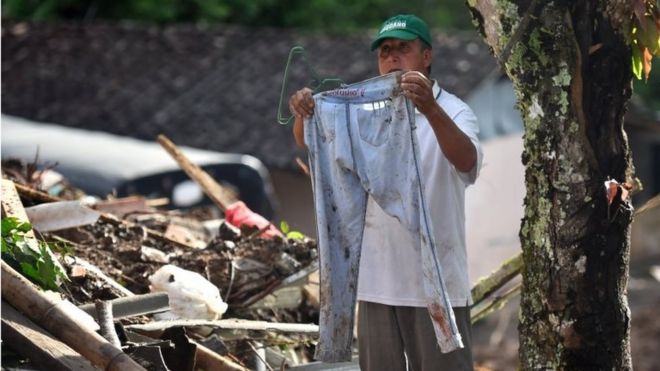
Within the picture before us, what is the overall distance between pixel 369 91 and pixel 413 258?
0.68 metres

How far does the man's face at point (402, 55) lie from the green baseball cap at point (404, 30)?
31mm

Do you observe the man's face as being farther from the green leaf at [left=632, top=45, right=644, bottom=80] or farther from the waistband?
the green leaf at [left=632, top=45, right=644, bottom=80]

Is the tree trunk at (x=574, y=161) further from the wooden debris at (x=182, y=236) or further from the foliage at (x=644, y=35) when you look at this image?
the wooden debris at (x=182, y=236)

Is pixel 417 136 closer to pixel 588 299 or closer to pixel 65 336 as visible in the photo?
pixel 588 299

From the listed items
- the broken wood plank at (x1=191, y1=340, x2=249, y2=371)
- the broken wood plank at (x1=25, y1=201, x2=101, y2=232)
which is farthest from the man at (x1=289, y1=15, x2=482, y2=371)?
the broken wood plank at (x1=25, y1=201, x2=101, y2=232)

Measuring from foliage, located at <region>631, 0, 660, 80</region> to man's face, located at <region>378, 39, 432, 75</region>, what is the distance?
85cm

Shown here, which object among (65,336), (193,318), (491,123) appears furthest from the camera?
(491,123)

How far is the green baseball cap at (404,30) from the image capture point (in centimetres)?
512

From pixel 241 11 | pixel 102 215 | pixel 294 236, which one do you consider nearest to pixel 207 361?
pixel 294 236

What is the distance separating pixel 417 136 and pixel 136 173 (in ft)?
30.8

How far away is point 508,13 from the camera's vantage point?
4.96 metres

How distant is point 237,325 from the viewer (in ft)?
19.2

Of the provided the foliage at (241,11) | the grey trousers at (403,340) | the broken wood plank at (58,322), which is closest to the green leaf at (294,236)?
the grey trousers at (403,340)

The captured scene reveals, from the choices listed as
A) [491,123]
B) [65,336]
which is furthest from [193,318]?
[491,123]
